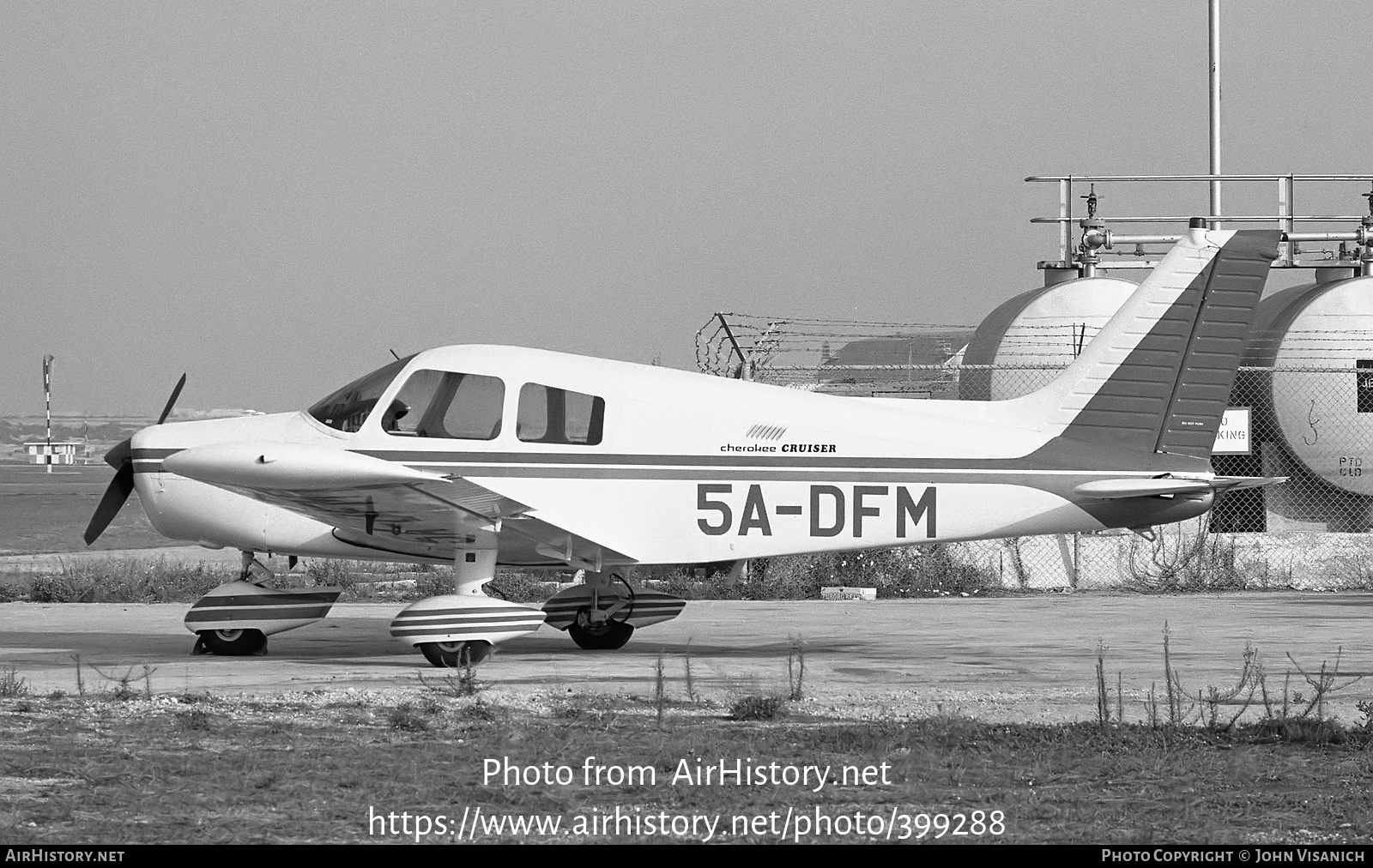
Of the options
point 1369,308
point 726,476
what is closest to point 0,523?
point 726,476

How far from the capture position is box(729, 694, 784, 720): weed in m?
8.03

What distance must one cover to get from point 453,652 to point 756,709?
3.33 meters

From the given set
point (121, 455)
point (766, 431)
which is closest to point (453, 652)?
point (766, 431)

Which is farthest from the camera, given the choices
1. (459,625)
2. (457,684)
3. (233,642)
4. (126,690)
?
(233,642)

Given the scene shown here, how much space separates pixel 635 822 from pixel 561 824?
270 mm

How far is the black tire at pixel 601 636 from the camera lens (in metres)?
12.3

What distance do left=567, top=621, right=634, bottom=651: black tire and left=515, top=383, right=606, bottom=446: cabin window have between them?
194cm

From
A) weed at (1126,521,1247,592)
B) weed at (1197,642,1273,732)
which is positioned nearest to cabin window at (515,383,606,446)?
weed at (1197,642,1273,732)

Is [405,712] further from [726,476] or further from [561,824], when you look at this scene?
[726,476]

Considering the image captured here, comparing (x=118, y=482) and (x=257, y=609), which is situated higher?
(x=118, y=482)

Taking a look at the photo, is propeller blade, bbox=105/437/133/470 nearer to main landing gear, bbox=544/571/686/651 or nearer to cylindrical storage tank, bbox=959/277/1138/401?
main landing gear, bbox=544/571/686/651

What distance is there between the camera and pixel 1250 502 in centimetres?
2164

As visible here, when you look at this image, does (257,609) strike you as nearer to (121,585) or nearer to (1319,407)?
(121,585)

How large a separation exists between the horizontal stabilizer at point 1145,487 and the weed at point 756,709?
3.88m
